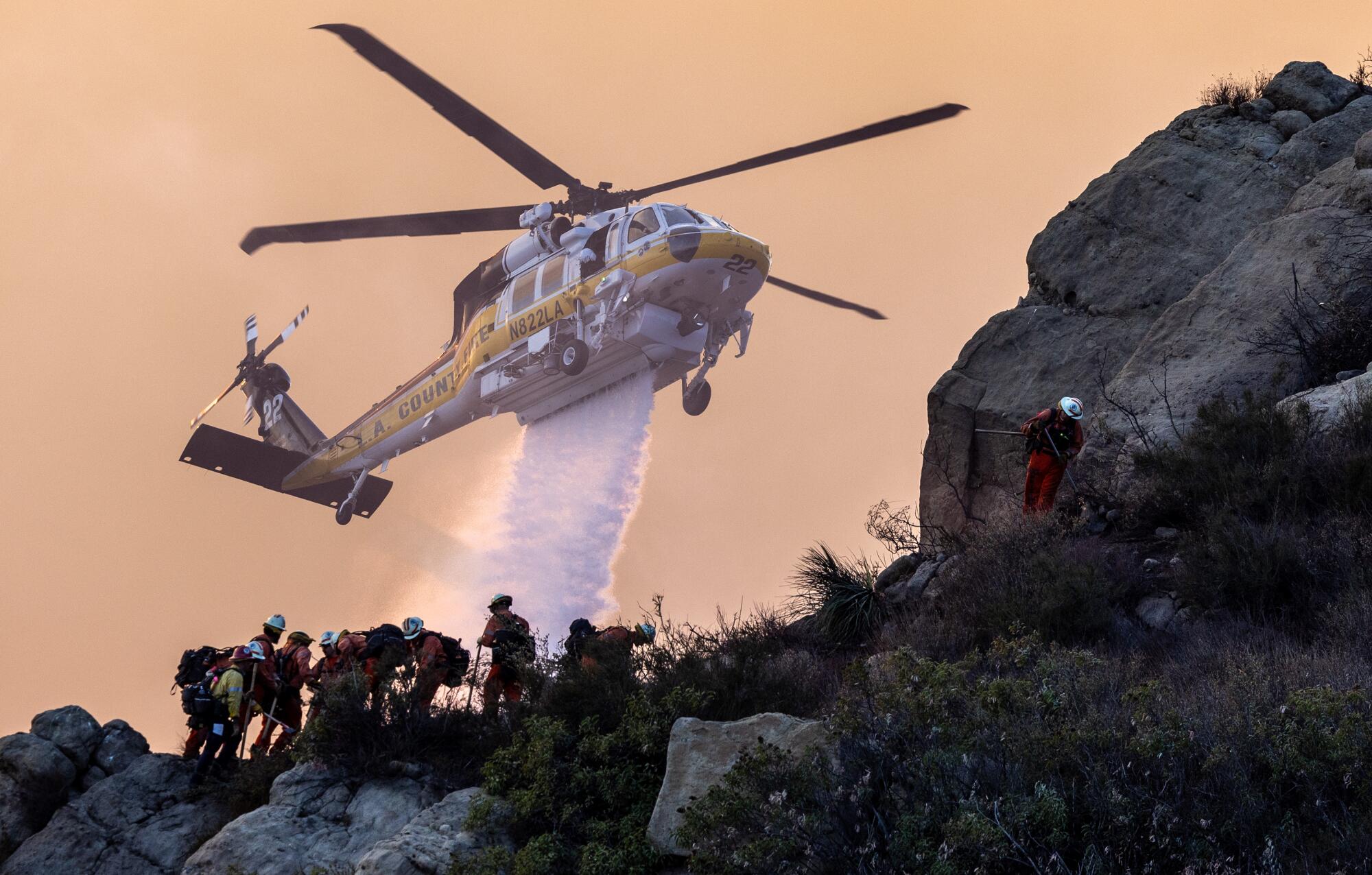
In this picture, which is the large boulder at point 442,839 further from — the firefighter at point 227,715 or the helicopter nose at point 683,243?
the helicopter nose at point 683,243

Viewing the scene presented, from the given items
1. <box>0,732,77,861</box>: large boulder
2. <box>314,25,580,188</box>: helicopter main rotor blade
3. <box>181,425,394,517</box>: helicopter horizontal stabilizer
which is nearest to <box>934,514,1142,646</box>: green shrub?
<box>0,732,77,861</box>: large boulder

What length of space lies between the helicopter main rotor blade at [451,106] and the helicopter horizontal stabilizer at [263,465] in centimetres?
1579

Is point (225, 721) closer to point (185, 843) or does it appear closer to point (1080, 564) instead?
point (185, 843)

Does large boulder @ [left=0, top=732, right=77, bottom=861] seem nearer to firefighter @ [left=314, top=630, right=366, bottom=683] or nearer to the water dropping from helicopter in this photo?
firefighter @ [left=314, top=630, right=366, bottom=683]

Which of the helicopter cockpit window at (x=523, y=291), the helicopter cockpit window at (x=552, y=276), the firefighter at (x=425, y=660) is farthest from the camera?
the helicopter cockpit window at (x=523, y=291)

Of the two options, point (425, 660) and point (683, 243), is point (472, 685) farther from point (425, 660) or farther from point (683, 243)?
point (683, 243)

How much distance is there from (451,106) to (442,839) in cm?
1728

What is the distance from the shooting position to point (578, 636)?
11.8 meters

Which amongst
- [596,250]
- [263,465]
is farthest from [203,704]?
[263,465]

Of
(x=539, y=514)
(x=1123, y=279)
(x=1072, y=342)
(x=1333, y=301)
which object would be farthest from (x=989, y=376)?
(x=539, y=514)

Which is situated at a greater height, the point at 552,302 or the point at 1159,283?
the point at 552,302

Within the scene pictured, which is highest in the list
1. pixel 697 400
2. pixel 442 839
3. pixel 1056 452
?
pixel 697 400

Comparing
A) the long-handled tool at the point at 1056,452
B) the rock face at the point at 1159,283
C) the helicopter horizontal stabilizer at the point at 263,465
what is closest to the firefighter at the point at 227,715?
the long-handled tool at the point at 1056,452

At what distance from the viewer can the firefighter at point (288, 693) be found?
12469 millimetres
